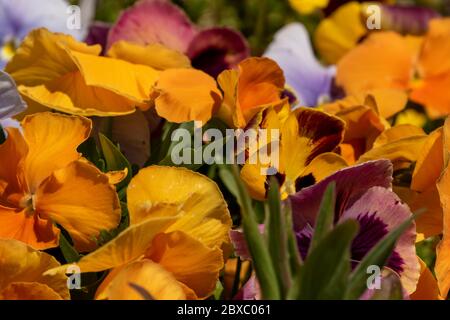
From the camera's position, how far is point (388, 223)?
28.4 inches

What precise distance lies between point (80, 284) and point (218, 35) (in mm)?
412

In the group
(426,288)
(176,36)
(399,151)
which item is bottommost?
(426,288)

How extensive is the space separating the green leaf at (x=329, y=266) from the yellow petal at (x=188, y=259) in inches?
4.1

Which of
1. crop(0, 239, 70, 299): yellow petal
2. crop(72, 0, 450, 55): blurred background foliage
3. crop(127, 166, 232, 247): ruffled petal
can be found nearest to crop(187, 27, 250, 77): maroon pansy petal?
crop(127, 166, 232, 247): ruffled petal

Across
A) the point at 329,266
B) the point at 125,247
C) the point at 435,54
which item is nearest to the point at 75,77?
the point at 125,247

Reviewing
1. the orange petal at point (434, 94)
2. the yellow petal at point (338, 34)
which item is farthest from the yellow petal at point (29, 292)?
the yellow petal at point (338, 34)

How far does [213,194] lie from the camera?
0.73 meters

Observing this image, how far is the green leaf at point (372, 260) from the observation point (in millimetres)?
597

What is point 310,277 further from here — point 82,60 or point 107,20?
point 107,20

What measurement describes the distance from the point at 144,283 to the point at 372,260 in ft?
0.50

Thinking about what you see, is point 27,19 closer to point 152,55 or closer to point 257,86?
point 152,55

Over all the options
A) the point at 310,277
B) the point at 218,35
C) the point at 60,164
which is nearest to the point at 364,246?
the point at 310,277

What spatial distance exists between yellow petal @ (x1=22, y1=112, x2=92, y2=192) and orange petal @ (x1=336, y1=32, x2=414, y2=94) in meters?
0.58

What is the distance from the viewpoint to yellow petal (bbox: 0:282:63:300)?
0.64 meters
